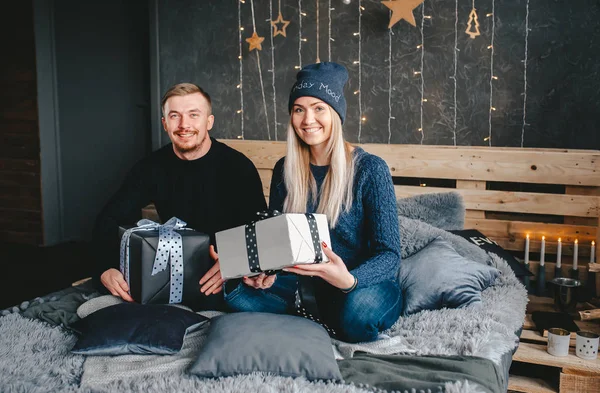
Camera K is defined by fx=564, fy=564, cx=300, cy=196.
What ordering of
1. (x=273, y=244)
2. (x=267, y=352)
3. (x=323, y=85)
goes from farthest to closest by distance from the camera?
(x=323, y=85), (x=273, y=244), (x=267, y=352)

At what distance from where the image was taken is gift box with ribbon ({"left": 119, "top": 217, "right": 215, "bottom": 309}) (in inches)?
74.4

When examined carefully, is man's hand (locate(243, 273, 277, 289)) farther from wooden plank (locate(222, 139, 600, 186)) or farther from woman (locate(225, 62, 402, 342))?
wooden plank (locate(222, 139, 600, 186))

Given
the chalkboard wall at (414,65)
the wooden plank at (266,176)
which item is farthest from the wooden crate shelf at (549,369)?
the wooden plank at (266,176)

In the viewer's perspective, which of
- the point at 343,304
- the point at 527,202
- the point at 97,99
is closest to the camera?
the point at 343,304

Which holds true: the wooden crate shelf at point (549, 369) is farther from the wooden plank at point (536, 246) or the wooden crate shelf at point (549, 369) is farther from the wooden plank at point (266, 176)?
the wooden plank at point (266, 176)

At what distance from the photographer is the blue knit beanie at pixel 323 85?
183 centimetres

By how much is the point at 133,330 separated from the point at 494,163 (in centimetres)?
193

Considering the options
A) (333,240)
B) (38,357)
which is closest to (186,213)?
(333,240)

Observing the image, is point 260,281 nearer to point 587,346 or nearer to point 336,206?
point 336,206

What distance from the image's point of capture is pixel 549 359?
1.92m

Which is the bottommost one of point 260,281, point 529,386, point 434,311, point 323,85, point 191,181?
point 529,386

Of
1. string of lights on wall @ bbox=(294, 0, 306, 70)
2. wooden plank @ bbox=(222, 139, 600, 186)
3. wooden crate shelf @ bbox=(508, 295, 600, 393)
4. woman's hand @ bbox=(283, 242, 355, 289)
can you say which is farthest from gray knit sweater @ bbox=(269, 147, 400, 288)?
string of lights on wall @ bbox=(294, 0, 306, 70)

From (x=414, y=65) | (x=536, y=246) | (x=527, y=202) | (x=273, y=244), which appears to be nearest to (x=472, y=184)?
(x=527, y=202)

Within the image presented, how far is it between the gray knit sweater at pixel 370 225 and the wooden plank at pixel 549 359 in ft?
→ 1.76
